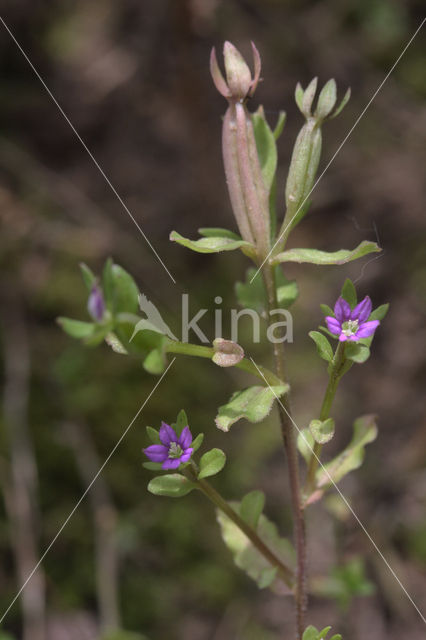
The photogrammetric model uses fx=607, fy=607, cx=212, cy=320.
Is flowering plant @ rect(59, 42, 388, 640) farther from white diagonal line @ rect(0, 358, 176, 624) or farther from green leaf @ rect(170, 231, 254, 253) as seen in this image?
white diagonal line @ rect(0, 358, 176, 624)

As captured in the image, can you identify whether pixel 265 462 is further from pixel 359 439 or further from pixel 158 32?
pixel 158 32

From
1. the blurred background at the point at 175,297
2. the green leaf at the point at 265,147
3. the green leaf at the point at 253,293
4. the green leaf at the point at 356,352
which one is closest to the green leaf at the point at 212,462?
the green leaf at the point at 356,352

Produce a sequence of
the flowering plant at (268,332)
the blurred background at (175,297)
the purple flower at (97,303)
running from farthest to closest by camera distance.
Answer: the blurred background at (175,297), the flowering plant at (268,332), the purple flower at (97,303)

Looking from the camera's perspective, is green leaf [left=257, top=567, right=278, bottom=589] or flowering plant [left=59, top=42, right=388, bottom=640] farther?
green leaf [left=257, top=567, right=278, bottom=589]

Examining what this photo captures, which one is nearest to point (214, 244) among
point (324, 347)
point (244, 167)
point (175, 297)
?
point (244, 167)

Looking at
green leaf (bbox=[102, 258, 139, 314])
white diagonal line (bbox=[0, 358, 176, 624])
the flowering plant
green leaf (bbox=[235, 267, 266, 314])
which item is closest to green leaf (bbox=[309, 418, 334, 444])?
the flowering plant

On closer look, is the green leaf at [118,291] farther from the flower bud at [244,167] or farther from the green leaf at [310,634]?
the green leaf at [310,634]
